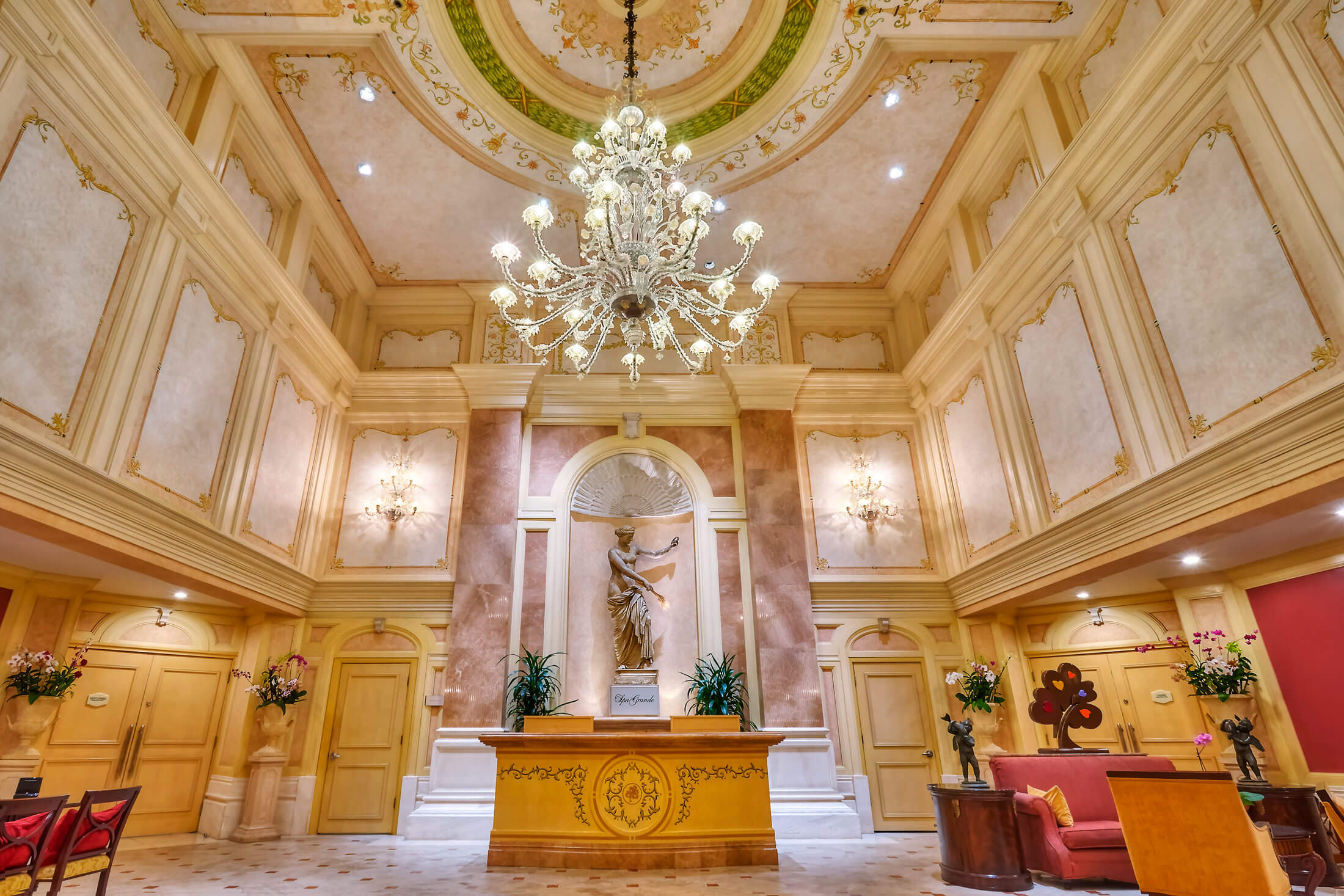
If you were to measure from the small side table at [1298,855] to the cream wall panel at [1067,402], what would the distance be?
8.75 ft

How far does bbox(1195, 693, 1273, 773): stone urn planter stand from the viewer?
635 centimetres

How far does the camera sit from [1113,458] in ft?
19.4

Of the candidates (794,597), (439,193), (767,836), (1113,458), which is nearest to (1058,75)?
(1113,458)

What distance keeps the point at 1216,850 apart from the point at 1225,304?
11.4 ft

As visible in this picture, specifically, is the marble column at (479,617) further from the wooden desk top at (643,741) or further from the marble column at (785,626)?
the marble column at (785,626)

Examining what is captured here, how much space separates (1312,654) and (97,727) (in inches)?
470

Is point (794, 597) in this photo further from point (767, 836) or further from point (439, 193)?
point (439, 193)

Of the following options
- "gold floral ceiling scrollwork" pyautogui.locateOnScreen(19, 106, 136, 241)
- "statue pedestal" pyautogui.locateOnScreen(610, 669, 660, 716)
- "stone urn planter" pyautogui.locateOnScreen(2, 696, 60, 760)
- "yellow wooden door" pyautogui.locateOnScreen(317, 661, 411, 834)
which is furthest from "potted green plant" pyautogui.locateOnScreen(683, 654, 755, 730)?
"gold floral ceiling scrollwork" pyautogui.locateOnScreen(19, 106, 136, 241)

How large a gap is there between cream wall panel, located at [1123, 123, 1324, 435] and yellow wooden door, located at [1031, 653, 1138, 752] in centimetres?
397

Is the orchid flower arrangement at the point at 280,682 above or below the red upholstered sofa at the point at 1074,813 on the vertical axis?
above

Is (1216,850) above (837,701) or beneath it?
beneath

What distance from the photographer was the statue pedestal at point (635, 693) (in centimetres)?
830

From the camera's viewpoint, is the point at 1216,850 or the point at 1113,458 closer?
the point at 1216,850

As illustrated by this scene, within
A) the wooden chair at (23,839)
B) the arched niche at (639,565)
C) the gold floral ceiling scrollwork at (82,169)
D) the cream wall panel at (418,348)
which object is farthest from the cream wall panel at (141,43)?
the arched niche at (639,565)
